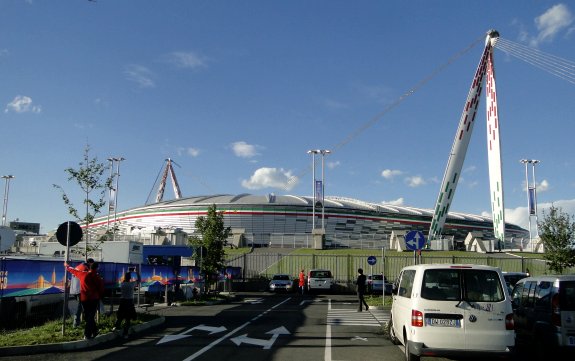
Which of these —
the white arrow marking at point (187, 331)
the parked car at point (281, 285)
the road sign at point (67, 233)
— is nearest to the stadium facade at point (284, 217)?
the parked car at point (281, 285)

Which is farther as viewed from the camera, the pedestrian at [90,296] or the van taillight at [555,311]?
the pedestrian at [90,296]

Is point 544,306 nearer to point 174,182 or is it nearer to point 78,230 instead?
point 78,230

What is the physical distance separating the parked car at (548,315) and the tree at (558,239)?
14995 mm

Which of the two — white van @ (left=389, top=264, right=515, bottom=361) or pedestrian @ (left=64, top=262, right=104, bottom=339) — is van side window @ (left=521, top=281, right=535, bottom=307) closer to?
white van @ (left=389, top=264, right=515, bottom=361)

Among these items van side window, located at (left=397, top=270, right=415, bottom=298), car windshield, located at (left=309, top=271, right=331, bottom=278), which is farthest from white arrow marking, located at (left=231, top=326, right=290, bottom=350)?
car windshield, located at (left=309, top=271, right=331, bottom=278)

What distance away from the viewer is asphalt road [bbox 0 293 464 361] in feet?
33.3

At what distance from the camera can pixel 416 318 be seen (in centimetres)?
847

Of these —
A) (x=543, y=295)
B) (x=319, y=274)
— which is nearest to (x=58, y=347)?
(x=543, y=295)

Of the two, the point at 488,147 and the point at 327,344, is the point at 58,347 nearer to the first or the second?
the point at 327,344

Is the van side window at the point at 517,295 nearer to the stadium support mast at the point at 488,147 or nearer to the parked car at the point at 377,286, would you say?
the parked car at the point at 377,286

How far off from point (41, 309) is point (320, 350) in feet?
32.7

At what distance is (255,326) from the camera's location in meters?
15.3

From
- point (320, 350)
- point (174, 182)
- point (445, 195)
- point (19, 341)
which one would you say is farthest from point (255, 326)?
point (174, 182)

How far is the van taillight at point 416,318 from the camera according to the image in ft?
27.6
